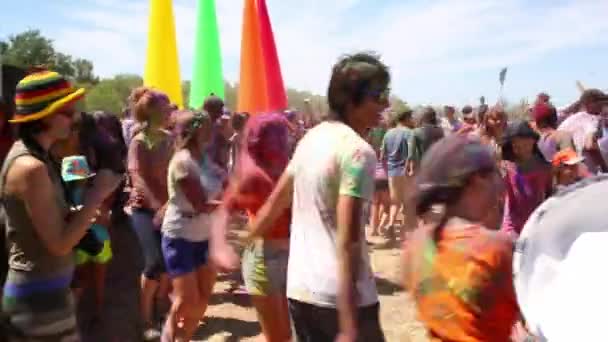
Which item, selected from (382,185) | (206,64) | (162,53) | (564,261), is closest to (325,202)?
(564,261)

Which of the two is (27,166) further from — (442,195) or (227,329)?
(227,329)

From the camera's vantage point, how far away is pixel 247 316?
17.0 feet

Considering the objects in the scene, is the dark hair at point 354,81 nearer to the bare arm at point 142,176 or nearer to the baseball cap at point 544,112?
the bare arm at point 142,176

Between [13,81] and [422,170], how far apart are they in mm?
4871

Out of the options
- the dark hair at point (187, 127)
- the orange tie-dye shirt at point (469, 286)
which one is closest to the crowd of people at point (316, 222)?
the orange tie-dye shirt at point (469, 286)

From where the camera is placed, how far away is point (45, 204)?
217 centimetres

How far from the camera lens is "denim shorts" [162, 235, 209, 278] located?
379 centimetres

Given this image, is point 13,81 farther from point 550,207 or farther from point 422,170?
point 550,207

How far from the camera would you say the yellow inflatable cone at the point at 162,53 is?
33.7 feet

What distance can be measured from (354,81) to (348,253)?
612mm

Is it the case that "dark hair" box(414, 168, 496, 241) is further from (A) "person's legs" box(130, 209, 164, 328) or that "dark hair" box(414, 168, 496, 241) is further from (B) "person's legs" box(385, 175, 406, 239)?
(B) "person's legs" box(385, 175, 406, 239)

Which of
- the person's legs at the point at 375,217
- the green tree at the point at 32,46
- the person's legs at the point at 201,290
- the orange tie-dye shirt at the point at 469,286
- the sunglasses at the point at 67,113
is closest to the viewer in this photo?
the orange tie-dye shirt at the point at 469,286

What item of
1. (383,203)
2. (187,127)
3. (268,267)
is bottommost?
(383,203)

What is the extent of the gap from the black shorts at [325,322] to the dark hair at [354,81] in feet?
2.28
